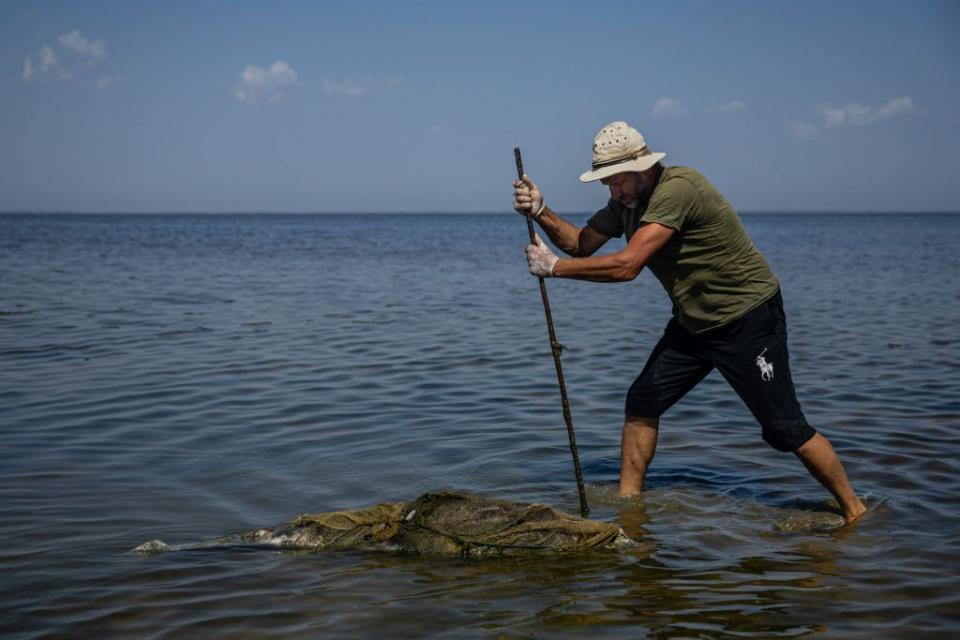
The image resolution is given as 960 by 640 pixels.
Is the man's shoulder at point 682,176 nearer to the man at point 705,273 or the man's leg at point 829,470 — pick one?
the man at point 705,273

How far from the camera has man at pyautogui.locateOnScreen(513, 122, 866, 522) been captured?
5.33 meters

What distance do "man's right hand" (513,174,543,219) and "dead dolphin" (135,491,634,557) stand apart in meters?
1.91

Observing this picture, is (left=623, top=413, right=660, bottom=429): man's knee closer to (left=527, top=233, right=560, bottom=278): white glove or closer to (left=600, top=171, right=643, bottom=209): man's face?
(left=527, top=233, right=560, bottom=278): white glove

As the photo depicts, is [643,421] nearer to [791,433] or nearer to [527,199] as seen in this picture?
[791,433]

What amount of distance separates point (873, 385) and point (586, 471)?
4937mm

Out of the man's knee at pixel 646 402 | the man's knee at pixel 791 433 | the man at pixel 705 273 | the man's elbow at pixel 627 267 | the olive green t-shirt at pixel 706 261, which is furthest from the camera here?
the man's knee at pixel 646 402

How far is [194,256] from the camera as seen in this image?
3703 cm

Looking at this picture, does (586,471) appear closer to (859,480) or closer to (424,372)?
(859,480)

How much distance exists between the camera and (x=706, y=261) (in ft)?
18.4

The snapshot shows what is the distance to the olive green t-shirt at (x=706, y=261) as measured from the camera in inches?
214

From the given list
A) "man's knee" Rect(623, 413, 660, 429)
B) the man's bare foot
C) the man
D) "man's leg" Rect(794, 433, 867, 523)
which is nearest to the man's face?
Answer: the man

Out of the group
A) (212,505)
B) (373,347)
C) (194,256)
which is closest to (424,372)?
(373,347)

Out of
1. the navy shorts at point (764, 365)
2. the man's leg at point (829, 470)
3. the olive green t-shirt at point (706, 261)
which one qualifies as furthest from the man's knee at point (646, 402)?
the man's leg at point (829, 470)

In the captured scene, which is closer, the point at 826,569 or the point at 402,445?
the point at 826,569
